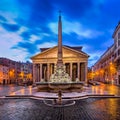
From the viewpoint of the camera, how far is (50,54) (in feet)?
228

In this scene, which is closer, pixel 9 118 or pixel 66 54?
pixel 9 118

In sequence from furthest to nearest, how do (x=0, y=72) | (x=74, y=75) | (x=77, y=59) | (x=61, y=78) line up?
(x=0, y=72) < (x=74, y=75) < (x=77, y=59) < (x=61, y=78)

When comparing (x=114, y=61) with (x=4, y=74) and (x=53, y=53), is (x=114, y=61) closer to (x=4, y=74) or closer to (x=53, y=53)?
(x=53, y=53)

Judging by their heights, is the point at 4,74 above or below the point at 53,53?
below

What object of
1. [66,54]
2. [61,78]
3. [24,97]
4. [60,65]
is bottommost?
[24,97]

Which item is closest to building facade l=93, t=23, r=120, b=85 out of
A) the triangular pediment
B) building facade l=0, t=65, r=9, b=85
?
the triangular pediment

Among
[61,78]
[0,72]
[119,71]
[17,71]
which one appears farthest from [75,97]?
Result: [17,71]

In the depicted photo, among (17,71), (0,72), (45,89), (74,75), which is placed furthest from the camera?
(17,71)

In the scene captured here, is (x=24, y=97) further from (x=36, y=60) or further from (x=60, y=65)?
(x=36, y=60)

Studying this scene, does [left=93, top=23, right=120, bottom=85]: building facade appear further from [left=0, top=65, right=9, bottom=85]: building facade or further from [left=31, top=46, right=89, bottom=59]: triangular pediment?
[left=0, top=65, right=9, bottom=85]: building facade

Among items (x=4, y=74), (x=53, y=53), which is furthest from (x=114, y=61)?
(x=4, y=74)

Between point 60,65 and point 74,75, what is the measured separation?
48123mm

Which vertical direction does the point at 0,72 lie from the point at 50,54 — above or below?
below

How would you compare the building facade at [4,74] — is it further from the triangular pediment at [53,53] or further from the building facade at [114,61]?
the building facade at [114,61]
